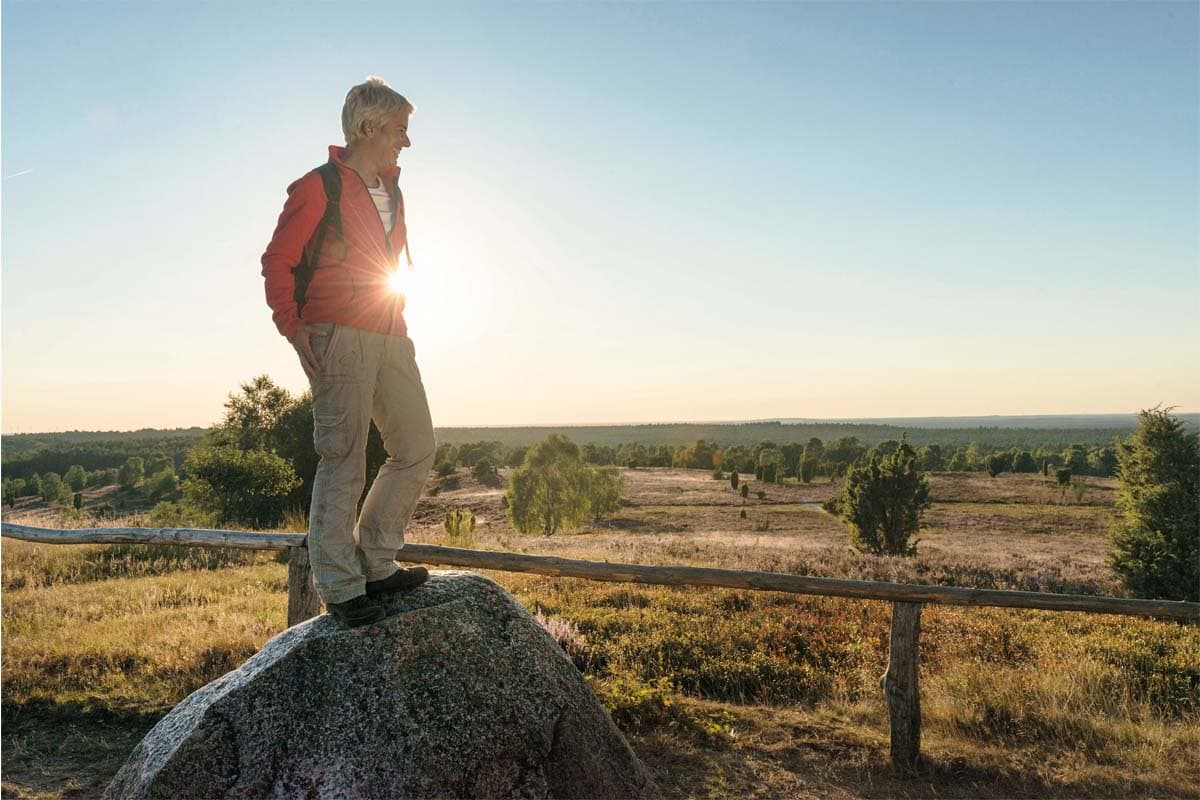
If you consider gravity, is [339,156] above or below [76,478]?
above

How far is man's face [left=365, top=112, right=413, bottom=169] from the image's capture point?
3826 mm

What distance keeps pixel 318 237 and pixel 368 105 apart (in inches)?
29.8

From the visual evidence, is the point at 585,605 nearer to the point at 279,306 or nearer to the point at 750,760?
the point at 750,760

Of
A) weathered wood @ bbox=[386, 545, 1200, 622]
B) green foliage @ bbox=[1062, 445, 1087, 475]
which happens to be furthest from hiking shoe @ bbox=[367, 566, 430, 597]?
green foliage @ bbox=[1062, 445, 1087, 475]

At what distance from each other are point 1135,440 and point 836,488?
70.6 m

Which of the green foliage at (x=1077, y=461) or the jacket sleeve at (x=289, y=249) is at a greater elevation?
the jacket sleeve at (x=289, y=249)

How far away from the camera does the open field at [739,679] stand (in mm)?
5250

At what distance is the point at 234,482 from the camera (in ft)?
88.3

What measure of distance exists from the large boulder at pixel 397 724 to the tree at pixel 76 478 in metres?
102

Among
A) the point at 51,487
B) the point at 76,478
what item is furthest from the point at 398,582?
the point at 76,478

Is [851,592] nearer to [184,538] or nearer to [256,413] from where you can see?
[184,538]

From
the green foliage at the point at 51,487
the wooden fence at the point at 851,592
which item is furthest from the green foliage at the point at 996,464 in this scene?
the green foliage at the point at 51,487

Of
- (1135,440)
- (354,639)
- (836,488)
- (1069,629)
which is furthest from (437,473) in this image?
(354,639)

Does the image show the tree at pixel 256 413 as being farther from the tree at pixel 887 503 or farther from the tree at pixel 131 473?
the tree at pixel 131 473
